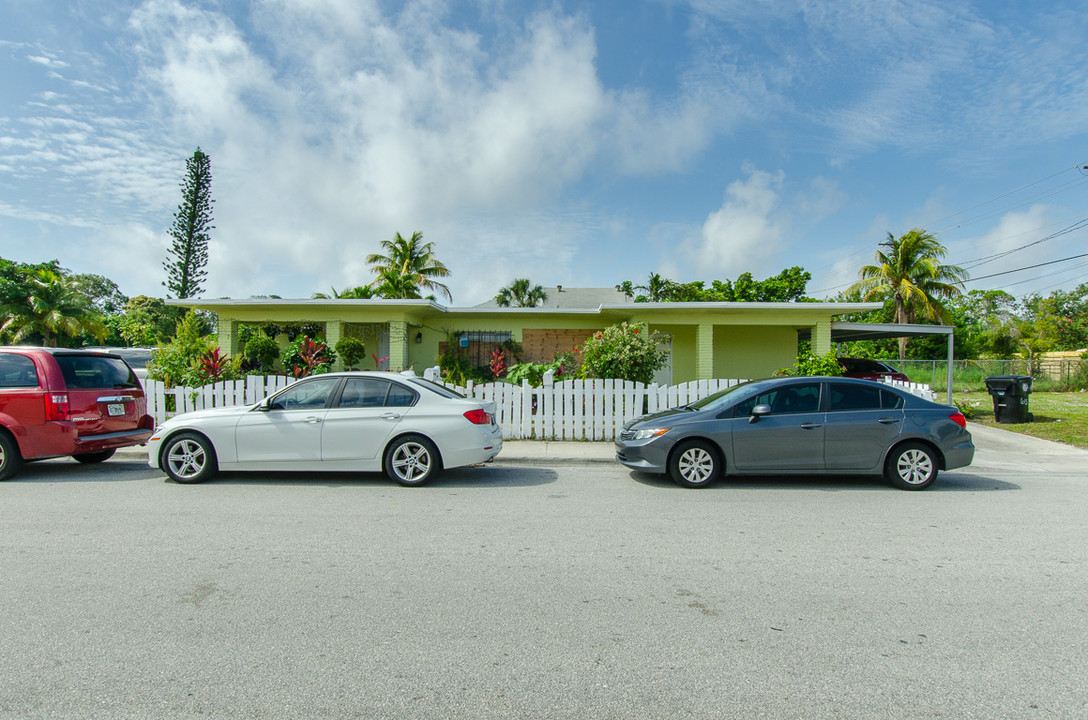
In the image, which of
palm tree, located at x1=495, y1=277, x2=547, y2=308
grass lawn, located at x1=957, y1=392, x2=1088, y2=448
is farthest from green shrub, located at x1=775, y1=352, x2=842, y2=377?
palm tree, located at x1=495, y1=277, x2=547, y2=308

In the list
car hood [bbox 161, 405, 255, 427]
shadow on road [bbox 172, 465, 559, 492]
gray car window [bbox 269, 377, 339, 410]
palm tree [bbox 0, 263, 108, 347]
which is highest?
palm tree [bbox 0, 263, 108, 347]

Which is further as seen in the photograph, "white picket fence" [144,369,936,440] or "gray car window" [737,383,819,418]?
"white picket fence" [144,369,936,440]

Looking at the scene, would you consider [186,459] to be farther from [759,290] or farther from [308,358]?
[759,290]

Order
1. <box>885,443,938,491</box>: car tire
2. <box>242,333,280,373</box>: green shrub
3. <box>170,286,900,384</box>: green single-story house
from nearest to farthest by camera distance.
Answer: <box>885,443,938,491</box>: car tire, <box>170,286,900,384</box>: green single-story house, <box>242,333,280,373</box>: green shrub

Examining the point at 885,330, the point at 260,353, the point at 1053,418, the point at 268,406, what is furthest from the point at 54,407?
the point at 1053,418

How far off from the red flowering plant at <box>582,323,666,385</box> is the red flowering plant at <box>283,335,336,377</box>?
6.11 metres

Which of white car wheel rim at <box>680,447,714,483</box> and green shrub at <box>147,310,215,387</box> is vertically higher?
green shrub at <box>147,310,215,387</box>

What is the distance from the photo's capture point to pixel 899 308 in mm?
30547

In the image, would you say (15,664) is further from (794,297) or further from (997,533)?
(794,297)

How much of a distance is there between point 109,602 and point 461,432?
406 centimetres

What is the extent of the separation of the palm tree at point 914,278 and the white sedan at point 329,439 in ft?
96.6

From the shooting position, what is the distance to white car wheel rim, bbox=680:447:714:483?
732 centimetres

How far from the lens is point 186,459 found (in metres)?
7.39

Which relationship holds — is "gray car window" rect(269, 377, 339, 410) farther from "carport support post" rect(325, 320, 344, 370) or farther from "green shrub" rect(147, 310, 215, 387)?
"carport support post" rect(325, 320, 344, 370)
